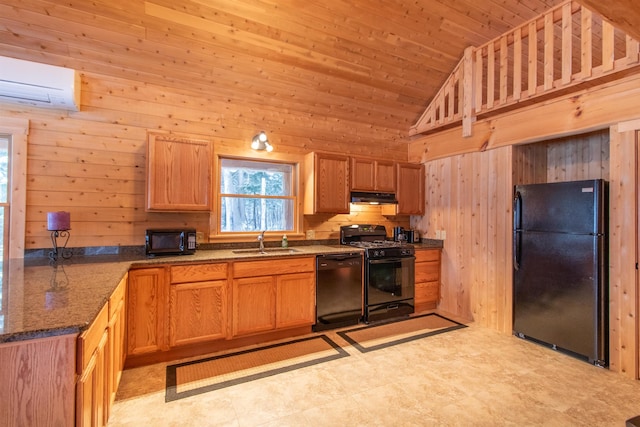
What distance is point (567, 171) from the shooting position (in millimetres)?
3908

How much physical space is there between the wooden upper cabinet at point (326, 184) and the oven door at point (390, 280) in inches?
34.0

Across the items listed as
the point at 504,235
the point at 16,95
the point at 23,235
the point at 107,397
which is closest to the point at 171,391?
the point at 107,397

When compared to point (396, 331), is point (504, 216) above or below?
above

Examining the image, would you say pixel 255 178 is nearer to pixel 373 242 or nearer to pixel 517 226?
pixel 373 242

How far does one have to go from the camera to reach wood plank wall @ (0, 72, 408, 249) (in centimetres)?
295

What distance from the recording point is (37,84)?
2650 millimetres

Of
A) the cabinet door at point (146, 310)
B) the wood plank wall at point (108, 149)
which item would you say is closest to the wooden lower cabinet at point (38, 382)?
the cabinet door at point (146, 310)

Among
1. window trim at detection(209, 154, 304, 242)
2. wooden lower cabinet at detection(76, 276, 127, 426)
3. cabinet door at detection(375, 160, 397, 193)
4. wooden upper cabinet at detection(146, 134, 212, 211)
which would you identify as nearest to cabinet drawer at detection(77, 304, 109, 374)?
wooden lower cabinet at detection(76, 276, 127, 426)

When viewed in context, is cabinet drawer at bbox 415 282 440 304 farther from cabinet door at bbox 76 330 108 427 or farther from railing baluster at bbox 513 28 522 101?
cabinet door at bbox 76 330 108 427

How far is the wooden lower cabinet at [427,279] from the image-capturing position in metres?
4.37

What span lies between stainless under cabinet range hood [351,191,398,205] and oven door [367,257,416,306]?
0.85 meters

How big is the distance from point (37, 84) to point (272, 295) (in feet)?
9.30

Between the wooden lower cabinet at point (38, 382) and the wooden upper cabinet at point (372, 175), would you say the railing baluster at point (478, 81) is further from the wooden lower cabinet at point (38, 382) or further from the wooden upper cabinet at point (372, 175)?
the wooden lower cabinet at point (38, 382)

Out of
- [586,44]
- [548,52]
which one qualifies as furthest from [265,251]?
[586,44]
